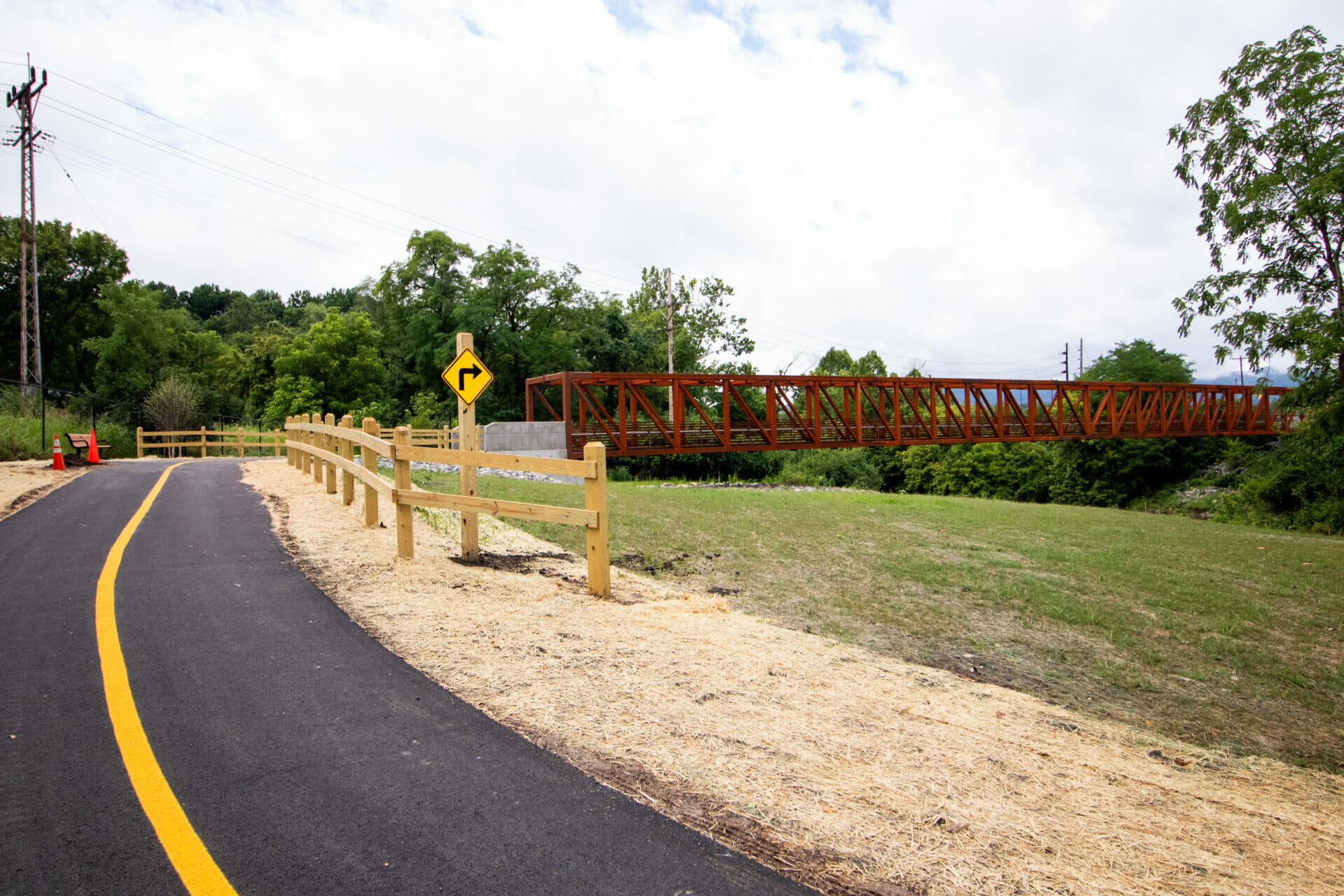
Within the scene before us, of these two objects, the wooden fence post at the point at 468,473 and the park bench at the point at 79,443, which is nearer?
the wooden fence post at the point at 468,473

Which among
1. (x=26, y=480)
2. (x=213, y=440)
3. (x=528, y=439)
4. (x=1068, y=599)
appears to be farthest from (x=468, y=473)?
(x=213, y=440)

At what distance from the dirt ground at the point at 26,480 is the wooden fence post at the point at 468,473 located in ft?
25.5

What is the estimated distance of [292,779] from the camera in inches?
147

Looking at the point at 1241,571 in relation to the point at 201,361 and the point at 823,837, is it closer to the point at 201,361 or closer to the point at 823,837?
the point at 823,837

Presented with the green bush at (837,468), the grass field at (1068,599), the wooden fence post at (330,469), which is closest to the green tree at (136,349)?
the wooden fence post at (330,469)

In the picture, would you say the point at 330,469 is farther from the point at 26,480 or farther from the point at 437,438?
the point at 437,438

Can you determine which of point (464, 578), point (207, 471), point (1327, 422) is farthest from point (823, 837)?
point (1327, 422)

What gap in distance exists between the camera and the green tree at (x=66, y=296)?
152ft

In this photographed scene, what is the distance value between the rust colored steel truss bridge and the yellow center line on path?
2054 cm

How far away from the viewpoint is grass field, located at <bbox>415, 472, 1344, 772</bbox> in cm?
591

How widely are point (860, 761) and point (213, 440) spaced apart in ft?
146

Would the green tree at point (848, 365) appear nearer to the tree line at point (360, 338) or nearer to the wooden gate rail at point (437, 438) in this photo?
the tree line at point (360, 338)

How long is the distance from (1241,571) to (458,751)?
40.0ft

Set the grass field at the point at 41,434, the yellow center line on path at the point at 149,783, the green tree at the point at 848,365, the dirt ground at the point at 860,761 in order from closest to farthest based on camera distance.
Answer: the yellow center line on path at the point at 149,783 < the dirt ground at the point at 860,761 < the grass field at the point at 41,434 < the green tree at the point at 848,365
